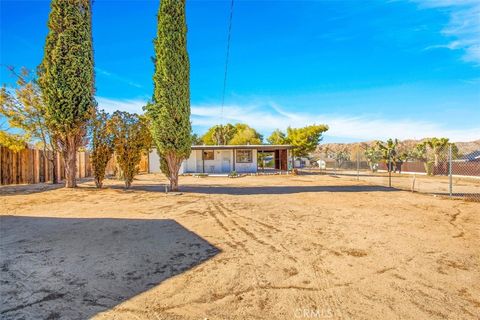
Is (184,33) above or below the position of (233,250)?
above

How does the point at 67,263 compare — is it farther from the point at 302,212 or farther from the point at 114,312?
the point at 302,212

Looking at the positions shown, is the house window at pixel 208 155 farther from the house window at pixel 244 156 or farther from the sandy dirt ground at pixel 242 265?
the sandy dirt ground at pixel 242 265

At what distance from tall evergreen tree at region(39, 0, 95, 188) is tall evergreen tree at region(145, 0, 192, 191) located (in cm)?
340

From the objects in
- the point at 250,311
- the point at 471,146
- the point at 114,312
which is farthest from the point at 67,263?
the point at 471,146

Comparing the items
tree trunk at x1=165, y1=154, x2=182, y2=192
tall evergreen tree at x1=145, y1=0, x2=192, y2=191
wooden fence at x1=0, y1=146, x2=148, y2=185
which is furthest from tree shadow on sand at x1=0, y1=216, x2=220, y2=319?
wooden fence at x1=0, y1=146, x2=148, y2=185

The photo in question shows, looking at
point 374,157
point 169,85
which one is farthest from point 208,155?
point 374,157

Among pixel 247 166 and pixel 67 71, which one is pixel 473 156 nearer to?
pixel 247 166

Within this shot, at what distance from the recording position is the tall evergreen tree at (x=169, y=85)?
1059cm

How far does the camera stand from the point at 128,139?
37.2 ft

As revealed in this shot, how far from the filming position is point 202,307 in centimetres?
243

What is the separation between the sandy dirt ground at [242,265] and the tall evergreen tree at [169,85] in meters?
4.84

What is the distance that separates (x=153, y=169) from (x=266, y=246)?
2514 centimetres
